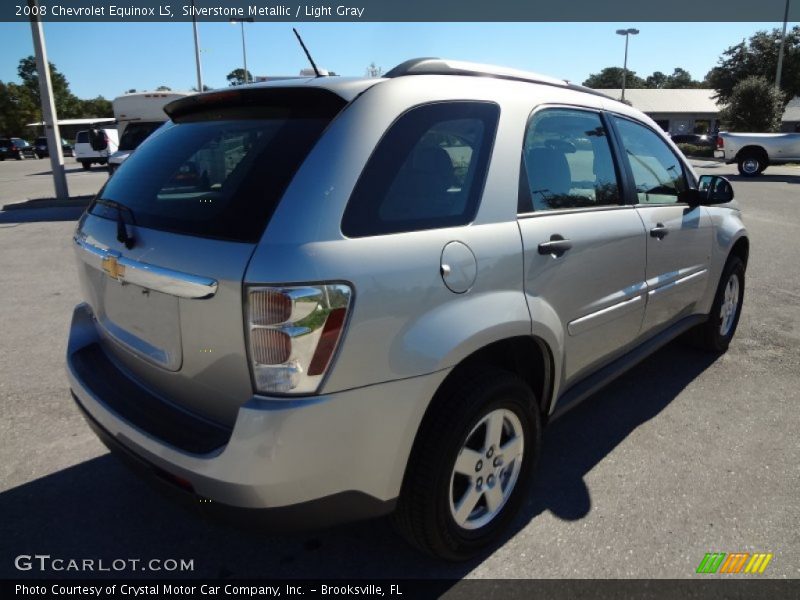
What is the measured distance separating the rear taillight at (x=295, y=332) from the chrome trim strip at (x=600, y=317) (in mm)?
1306

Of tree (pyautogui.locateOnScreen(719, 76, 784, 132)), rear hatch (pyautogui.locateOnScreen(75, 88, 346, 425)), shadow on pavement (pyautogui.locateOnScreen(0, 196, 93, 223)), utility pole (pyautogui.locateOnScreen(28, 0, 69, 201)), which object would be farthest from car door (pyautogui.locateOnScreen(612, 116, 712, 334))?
tree (pyautogui.locateOnScreen(719, 76, 784, 132))

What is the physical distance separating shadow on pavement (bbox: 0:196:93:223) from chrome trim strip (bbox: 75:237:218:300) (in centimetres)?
1069

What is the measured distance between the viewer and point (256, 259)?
5.68 ft

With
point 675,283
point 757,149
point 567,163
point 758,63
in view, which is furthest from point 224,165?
point 758,63

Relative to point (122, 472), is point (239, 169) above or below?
above

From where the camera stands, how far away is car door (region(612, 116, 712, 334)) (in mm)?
3270

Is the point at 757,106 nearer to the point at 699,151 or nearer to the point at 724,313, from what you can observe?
the point at 699,151

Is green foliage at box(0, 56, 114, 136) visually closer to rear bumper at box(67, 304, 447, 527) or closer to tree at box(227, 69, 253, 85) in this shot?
tree at box(227, 69, 253, 85)

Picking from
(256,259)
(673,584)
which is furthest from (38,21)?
(673,584)

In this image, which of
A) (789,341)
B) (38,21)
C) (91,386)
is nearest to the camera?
(91,386)

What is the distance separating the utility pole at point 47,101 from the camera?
12938 millimetres

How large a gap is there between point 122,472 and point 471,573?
5.94 ft

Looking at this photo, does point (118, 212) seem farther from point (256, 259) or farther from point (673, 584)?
point (673, 584)

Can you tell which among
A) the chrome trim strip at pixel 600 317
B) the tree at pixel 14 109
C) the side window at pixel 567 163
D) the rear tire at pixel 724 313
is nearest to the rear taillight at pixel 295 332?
the side window at pixel 567 163
